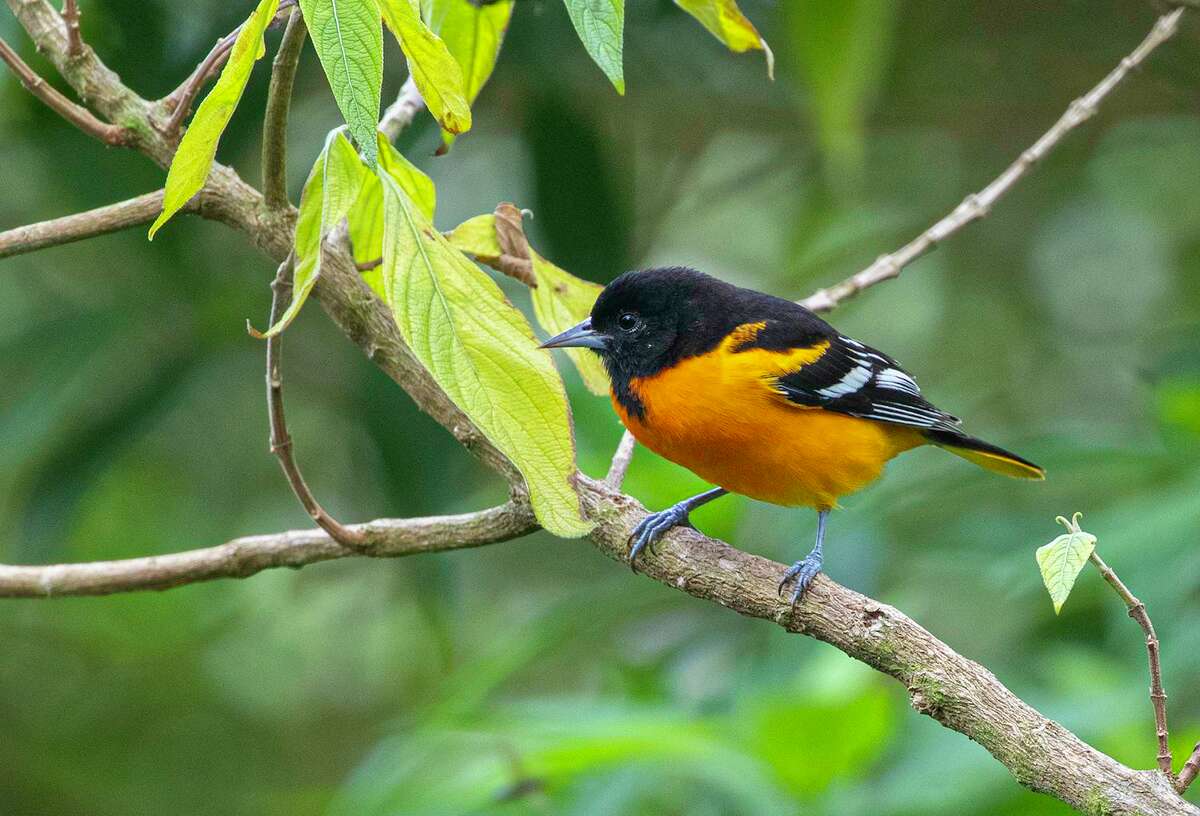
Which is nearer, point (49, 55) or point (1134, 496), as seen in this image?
point (49, 55)

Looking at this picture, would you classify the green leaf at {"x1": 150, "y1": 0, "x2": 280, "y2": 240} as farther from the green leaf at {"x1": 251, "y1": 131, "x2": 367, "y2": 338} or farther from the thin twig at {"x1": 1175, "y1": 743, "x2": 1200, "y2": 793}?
the thin twig at {"x1": 1175, "y1": 743, "x2": 1200, "y2": 793}

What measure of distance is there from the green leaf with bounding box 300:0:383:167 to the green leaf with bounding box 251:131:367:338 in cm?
27

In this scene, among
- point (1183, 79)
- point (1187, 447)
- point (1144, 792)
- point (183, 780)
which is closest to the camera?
point (1144, 792)

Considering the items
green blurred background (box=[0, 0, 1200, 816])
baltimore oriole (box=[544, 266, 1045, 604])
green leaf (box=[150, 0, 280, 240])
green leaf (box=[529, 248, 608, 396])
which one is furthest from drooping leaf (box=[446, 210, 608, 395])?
green blurred background (box=[0, 0, 1200, 816])

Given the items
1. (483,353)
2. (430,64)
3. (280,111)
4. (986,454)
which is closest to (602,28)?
(430,64)

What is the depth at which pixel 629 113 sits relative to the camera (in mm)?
6082

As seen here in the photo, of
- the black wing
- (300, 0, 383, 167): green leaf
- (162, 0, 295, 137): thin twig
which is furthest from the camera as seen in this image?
the black wing

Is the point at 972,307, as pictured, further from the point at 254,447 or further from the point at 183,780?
the point at 183,780

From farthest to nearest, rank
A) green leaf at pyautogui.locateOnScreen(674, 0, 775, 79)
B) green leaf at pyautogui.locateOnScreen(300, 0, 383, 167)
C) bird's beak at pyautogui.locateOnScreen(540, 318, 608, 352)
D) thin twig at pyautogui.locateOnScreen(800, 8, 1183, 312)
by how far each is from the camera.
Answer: bird's beak at pyautogui.locateOnScreen(540, 318, 608, 352) < thin twig at pyautogui.locateOnScreen(800, 8, 1183, 312) < green leaf at pyautogui.locateOnScreen(674, 0, 775, 79) < green leaf at pyautogui.locateOnScreen(300, 0, 383, 167)

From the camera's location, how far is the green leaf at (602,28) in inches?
70.4

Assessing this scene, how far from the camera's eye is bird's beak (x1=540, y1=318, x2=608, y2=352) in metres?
3.28

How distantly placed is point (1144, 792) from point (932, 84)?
194 inches

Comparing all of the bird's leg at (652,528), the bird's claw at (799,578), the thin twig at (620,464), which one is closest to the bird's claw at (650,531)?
the bird's leg at (652,528)

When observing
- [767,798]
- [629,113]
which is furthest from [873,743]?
[629,113]
